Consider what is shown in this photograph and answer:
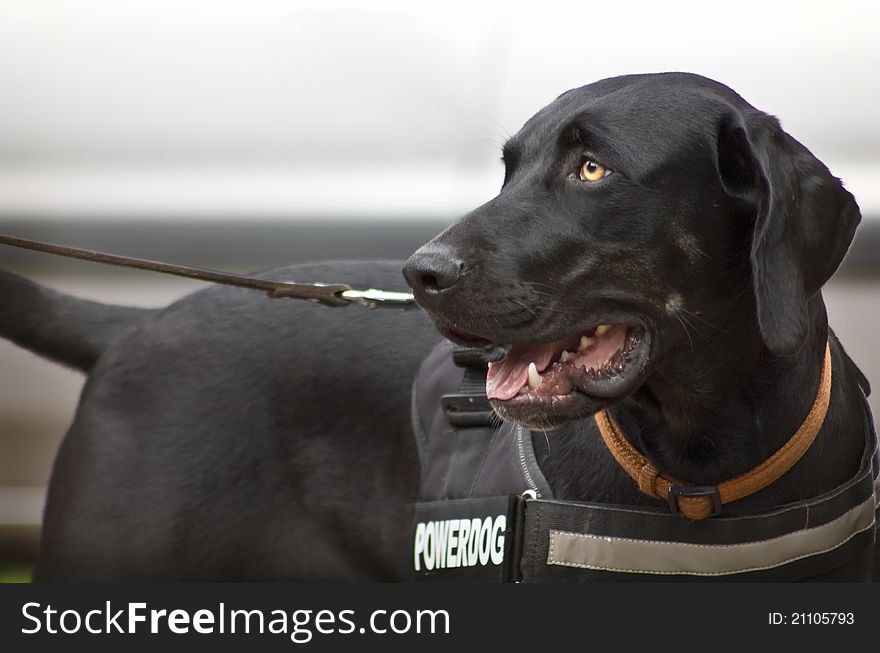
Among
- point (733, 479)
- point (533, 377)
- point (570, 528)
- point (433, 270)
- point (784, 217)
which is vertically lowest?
point (570, 528)

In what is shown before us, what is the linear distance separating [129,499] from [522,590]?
1041mm

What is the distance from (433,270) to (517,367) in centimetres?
31

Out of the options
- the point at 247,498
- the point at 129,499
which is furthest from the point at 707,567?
the point at 129,499

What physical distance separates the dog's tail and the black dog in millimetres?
267

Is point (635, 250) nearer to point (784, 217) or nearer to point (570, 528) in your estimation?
point (784, 217)

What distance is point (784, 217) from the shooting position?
2215 millimetres

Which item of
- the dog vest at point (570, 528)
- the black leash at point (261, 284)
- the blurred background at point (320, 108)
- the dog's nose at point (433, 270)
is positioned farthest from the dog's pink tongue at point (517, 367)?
the blurred background at point (320, 108)

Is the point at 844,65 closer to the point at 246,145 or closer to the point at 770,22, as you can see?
the point at 770,22

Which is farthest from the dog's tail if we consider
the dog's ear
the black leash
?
the dog's ear

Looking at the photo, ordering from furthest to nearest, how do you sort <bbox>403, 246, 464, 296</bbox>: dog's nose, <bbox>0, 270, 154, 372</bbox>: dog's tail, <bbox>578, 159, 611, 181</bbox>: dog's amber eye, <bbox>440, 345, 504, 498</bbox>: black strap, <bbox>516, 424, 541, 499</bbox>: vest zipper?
<bbox>0, 270, 154, 372</bbox>: dog's tail < <bbox>440, 345, 504, 498</bbox>: black strap < <bbox>516, 424, 541, 499</bbox>: vest zipper < <bbox>578, 159, 611, 181</bbox>: dog's amber eye < <bbox>403, 246, 464, 296</bbox>: dog's nose

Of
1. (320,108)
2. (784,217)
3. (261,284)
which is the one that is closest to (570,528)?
(784,217)

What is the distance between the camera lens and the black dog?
2242mm

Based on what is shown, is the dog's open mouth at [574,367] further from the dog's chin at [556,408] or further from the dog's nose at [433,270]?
the dog's nose at [433,270]

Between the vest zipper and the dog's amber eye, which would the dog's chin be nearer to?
the vest zipper
